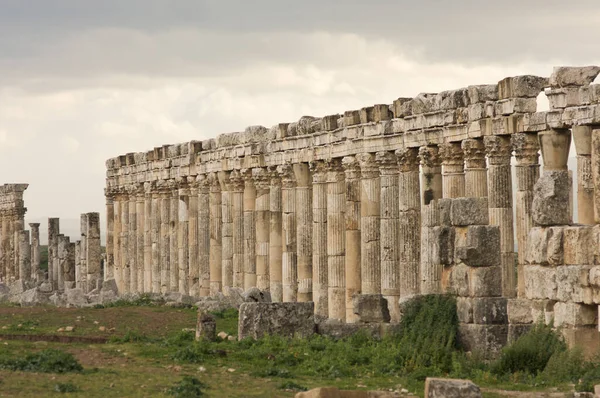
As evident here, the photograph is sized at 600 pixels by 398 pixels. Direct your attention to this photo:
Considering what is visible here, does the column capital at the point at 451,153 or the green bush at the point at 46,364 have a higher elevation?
the column capital at the point at 451,153

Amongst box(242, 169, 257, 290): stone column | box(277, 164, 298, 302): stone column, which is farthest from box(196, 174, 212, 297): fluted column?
box(277, 164, 298, 302): stone column

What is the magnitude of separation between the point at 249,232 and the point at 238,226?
4.29 ft

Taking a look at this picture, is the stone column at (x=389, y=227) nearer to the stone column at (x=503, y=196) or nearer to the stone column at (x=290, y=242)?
the stone column at (x=503, y=196)

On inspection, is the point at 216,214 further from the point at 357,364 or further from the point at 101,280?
the point at 357,364

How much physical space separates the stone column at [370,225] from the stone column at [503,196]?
20.6ft

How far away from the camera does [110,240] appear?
251ft

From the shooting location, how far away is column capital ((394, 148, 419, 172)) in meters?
45.6

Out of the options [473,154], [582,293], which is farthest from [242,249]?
[582,293]

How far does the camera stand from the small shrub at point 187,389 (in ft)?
87.4

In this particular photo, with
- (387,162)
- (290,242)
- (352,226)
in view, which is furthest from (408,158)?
(290,242)

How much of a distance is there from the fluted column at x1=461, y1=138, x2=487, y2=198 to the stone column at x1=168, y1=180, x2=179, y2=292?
25304 mm

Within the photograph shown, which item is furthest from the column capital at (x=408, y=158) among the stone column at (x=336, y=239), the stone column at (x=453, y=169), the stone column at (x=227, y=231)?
the stone column at (x=227, y=231)

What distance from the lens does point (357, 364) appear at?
1286 inches

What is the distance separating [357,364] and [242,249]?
26703 mm
